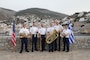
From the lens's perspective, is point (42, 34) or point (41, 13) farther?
point (41, 13)

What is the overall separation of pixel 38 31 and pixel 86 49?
9.54 ft

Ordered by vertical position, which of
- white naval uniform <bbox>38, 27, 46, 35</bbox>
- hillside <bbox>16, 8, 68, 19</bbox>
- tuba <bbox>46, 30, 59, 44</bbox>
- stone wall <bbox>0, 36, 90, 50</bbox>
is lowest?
stone wall <bbox>0, 36, 90, 50</bbox>

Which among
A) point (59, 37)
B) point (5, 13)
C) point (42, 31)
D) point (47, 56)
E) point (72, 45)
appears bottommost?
point (47, 56)

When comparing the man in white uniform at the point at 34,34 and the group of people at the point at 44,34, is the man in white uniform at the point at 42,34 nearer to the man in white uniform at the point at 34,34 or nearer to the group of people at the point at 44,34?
the group of people at the point at 44,34

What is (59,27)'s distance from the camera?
1664cm

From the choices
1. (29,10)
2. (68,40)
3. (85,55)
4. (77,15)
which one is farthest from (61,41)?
(29,10)

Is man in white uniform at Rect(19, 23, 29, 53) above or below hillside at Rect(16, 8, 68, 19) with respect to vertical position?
below

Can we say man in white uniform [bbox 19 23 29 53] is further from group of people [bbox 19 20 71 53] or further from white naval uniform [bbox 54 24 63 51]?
white naval uniform [bbox 54 24 63 51]

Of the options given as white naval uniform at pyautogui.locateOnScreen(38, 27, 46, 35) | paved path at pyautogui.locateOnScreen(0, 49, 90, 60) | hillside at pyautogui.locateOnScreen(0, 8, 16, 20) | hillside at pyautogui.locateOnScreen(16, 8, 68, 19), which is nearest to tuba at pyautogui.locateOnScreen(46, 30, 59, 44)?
white naval uniform at pyautogui.locateOnScreen(38, 27, 46, 35)

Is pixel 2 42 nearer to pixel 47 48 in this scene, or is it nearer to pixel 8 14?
pixel 47 48

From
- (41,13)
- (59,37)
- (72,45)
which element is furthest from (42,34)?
(41,13)

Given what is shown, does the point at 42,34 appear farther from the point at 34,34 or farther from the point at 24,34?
the point at 24,34

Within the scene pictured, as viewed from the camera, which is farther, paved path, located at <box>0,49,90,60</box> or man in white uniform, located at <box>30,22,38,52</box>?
man in white uniform, located at <box>30,22,38,52</box>

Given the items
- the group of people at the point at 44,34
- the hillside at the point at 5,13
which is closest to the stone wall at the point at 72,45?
the group of people at the point at 44,34
